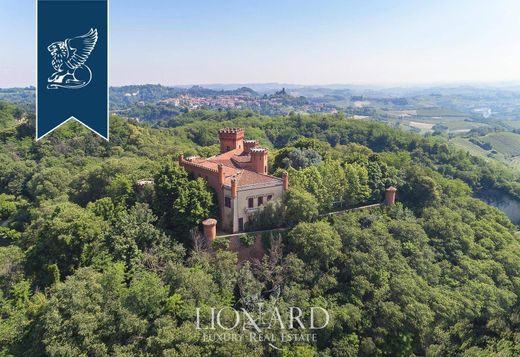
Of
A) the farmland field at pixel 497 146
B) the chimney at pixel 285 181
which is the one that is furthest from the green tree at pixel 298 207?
the farmland field at pixel 497 146

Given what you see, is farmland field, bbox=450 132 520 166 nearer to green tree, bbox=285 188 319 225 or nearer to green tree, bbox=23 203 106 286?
green tree, bbox=285 188 319 225

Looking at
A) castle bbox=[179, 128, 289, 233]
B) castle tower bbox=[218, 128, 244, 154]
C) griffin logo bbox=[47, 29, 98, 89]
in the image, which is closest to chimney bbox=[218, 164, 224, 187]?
castle bbox=[179, 128, 289, 233]

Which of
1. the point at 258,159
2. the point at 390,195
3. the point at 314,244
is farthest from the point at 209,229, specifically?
the point at 390,195

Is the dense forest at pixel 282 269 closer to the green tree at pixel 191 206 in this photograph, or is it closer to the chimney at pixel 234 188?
the green tree at pixel 191 206

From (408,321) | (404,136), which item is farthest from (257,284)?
(404,136)

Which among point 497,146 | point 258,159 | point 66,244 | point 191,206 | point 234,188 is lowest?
point 66,244

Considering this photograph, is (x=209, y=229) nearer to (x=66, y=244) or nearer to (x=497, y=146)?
(x=66, y=244)
